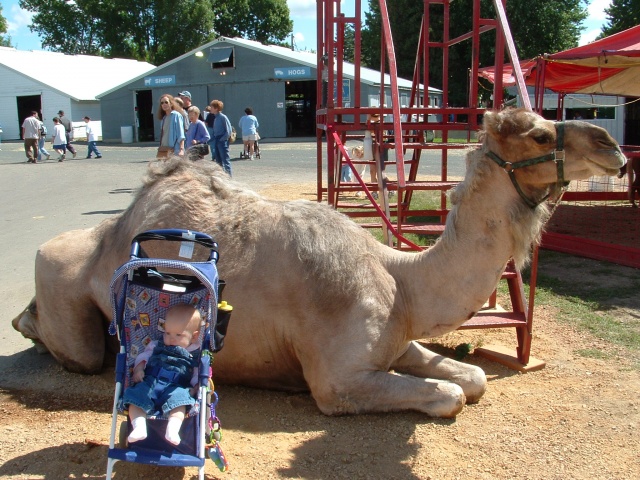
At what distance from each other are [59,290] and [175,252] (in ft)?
3.92

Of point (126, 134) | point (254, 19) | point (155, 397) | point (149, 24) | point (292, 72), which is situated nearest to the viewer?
point (155, 397)

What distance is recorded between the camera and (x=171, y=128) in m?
11.8

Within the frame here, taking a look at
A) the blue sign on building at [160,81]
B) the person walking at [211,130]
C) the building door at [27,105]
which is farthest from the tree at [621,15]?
the building door at [27,105]

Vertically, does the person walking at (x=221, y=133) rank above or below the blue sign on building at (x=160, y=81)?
below

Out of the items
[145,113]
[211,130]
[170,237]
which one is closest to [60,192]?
[211,130]

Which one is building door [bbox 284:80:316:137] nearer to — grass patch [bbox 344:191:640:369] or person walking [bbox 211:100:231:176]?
person walking [bbox 211:100:231:176]

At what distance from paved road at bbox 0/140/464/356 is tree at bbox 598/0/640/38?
1211 inches

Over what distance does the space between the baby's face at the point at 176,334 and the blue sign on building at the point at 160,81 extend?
131ft

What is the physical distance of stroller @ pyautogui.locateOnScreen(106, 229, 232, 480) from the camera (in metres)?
3.38

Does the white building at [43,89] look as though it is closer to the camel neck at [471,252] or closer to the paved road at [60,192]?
the paved road at [60,192]

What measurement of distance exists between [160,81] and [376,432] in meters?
40.7

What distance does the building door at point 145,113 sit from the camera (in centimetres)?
4484

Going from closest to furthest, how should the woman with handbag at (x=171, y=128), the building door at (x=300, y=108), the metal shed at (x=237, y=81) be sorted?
the woman with handbag at (x=171, y=128) < the metal shed at (x=237, y=81) < the building door at (x=300, y=108)

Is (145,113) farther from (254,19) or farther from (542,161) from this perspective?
(542,161)
